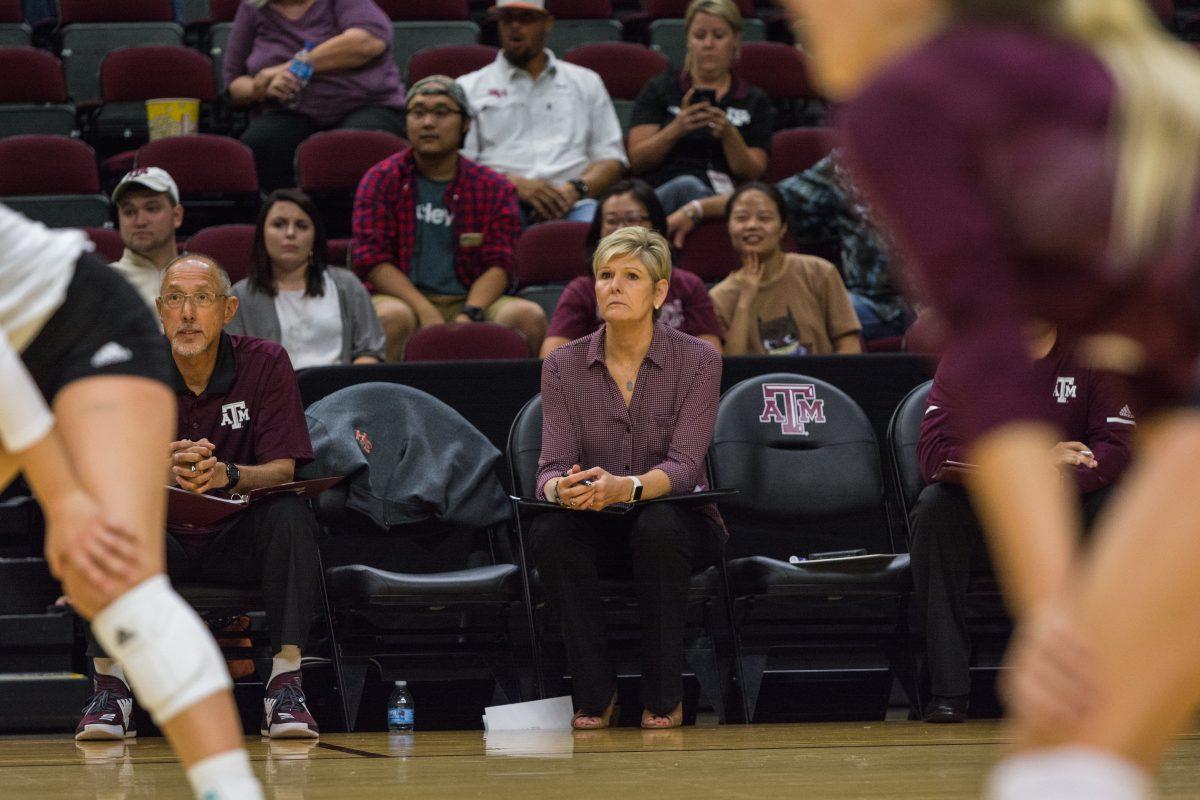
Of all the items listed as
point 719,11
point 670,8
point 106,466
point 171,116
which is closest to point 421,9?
point 670,8

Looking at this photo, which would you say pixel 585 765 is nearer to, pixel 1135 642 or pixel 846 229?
pixel 1135 642

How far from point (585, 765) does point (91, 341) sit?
2109 millimetres

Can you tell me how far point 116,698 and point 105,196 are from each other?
3.73 m

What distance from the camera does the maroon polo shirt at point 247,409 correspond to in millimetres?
5465

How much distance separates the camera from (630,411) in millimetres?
5660

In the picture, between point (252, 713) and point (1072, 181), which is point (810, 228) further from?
point (1072, 181)

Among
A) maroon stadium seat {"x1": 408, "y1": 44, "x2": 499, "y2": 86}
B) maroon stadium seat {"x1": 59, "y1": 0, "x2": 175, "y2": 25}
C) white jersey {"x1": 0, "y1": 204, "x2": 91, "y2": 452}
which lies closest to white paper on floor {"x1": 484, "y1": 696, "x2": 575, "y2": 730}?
white jersey {"x1": 0, "y1": 204, "x2": 91, "y2": 452}

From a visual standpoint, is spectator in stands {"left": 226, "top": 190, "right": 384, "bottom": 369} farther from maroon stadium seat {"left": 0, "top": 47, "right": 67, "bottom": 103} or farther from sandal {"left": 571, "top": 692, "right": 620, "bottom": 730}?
maroon stadium seat {"left": 0, "top": 47, "right": 67, "bottom": 103}

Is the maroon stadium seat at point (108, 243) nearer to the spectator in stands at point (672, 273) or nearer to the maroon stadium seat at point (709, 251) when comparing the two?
the spectator in stands at point (672, 273)

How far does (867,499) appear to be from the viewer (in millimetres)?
6031

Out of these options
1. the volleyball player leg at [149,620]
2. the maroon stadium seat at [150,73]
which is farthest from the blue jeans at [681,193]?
the volleyball player leg at [149,620]

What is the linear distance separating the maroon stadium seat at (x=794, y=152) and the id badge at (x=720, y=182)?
55 cm

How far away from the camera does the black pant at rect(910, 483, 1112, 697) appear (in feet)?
17.3

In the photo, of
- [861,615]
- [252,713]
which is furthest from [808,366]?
[252,713]
